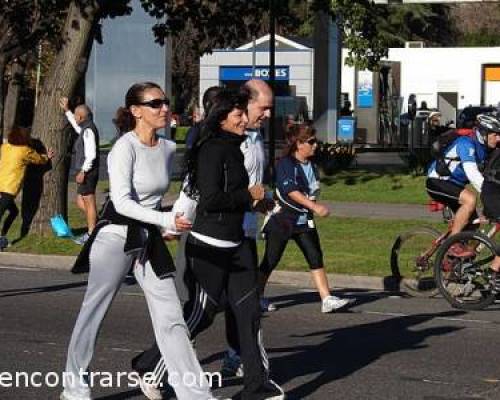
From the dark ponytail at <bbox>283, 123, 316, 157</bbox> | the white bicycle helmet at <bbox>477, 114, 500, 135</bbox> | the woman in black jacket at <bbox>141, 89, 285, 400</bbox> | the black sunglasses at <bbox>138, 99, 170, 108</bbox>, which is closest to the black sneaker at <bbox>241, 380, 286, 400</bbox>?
the woman in black jacket at <bbox>141, 89, 285, 400</bbox>

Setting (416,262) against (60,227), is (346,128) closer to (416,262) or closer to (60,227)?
(60,227)

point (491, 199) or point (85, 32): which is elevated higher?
point (85, 32)

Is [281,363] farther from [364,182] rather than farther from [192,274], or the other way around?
[364,182]

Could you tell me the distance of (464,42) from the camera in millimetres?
87875

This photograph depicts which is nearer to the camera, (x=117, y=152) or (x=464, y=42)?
(x=117, y=152)

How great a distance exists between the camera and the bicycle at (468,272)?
40.4 ft

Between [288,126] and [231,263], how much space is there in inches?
158

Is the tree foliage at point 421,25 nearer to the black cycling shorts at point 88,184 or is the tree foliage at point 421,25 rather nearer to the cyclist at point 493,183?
the black cycling shorts at point 88,184

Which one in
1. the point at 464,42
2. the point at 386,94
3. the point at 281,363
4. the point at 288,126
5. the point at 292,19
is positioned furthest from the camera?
the point at 464,42

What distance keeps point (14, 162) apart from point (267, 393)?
31.3 ft

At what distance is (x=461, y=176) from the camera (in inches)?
507

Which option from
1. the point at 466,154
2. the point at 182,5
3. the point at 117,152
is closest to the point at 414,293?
the point at 466,154

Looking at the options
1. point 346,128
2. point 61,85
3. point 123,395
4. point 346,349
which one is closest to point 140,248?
point 123,395

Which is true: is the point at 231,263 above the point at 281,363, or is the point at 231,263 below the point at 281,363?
above
